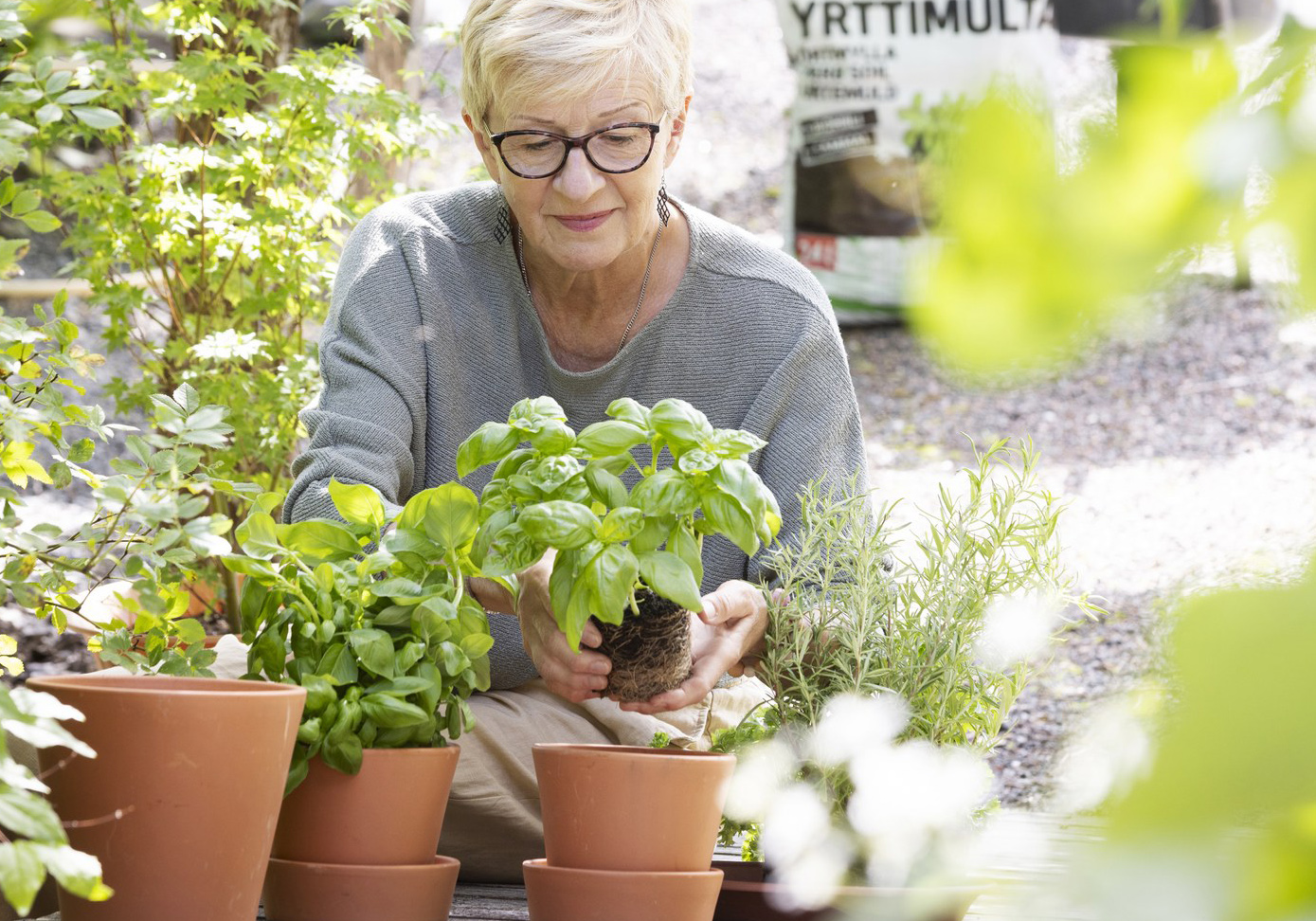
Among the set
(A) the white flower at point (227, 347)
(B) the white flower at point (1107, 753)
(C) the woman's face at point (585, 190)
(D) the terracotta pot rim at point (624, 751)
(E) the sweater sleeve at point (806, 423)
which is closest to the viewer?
(B) the white flower at point (1107, 753)

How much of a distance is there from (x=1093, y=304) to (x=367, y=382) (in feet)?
6.28

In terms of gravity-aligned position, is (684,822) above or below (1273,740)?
below

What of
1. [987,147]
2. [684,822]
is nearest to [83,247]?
[684,822]

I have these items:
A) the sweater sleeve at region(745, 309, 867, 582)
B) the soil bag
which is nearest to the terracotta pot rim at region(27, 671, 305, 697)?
the sweater sleeve at region(745, 309, 867, 582)

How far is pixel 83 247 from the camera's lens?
112 inches

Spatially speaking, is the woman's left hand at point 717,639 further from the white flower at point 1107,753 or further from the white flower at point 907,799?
the white flower at point 1107,753

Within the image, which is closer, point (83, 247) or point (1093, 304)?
point (1093, 304)

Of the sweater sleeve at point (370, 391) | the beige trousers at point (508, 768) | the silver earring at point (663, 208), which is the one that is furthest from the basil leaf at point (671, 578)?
the silver earring at point (663, 208)

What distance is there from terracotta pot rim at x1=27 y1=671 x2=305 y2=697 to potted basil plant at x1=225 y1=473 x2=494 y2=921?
82mm

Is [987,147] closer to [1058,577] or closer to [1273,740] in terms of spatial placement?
[1273,740]

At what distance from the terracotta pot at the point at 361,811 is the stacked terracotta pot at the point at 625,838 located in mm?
124

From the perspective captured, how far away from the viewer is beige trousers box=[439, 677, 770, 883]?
1.84 m

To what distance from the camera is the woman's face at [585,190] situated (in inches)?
76.7

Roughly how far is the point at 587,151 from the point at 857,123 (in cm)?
456
